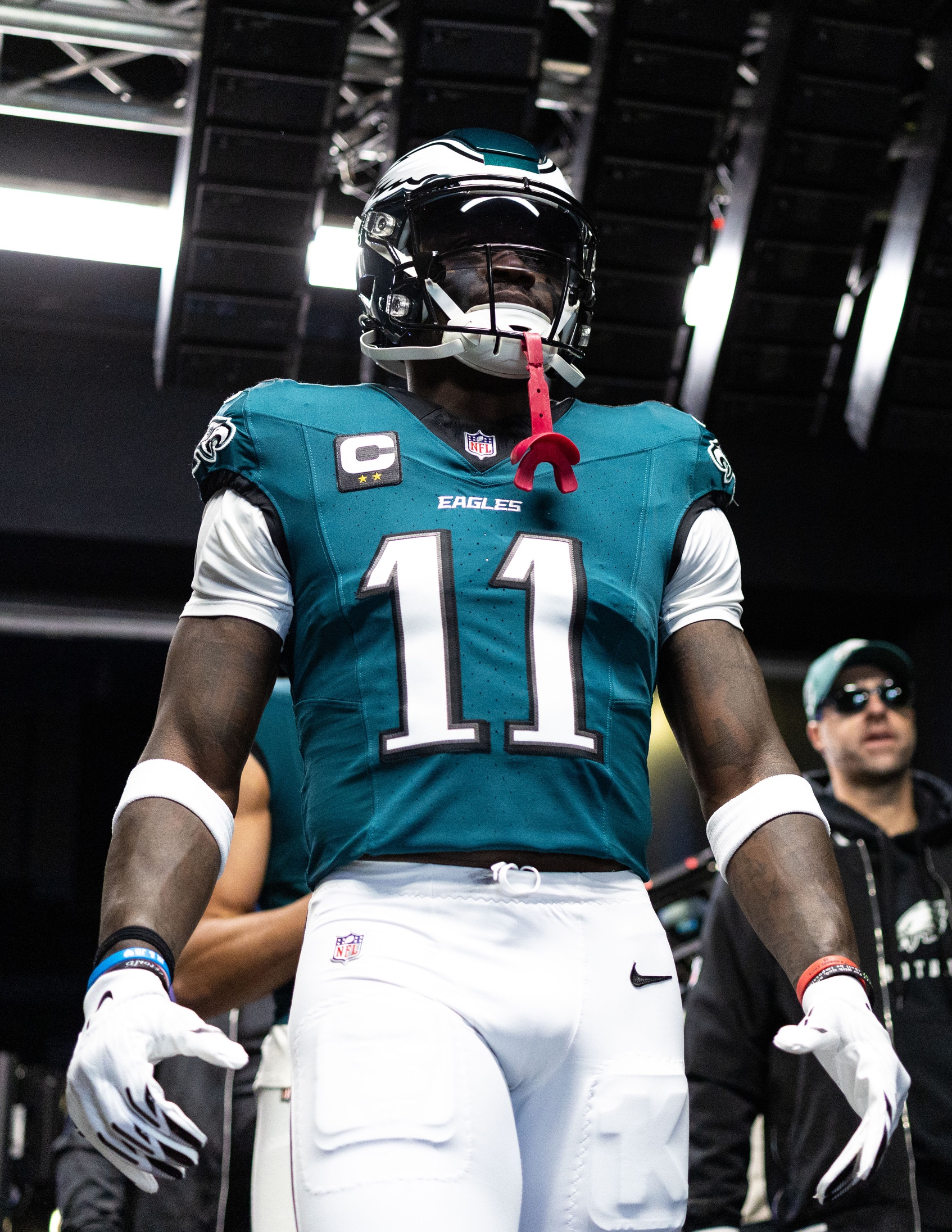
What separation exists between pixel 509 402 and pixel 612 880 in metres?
0.65

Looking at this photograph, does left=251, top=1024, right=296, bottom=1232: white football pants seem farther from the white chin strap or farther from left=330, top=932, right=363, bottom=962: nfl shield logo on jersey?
the white chin strap

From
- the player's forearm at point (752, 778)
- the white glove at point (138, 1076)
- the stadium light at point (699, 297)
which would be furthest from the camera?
the stadium light at point (699, 297)

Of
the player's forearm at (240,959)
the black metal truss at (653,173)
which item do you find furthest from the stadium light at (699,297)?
the player's forearm at (240,959)

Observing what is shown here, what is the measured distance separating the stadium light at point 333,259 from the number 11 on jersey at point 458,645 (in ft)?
16.5

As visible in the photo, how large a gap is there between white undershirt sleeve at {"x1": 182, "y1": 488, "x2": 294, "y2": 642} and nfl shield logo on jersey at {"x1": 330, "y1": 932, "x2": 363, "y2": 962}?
398 mm

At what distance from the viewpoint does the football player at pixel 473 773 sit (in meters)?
1.37

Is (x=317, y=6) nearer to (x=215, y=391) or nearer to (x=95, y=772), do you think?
(x=215, y=391)

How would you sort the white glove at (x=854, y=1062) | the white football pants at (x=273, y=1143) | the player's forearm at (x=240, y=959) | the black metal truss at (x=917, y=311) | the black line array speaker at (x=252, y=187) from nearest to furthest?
the white glove at (x=854, y=1062)
the white football pants at (x=273, y=1143)
the player's forearm at (x=240, y=959)
the black line array speaker at (x=252, y=187)
the black metal truss at (x=917, y=311)

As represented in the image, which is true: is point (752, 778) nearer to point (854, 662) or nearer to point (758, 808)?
point (758, 808)

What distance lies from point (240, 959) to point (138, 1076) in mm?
1170

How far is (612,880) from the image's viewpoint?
158 cm

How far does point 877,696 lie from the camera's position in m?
Answer: 3.65

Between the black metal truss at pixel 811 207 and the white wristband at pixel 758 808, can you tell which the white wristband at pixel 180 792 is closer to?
the white wristband at pixel 758 808

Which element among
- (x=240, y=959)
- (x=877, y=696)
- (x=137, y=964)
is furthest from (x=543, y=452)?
(x=877, y=696)
